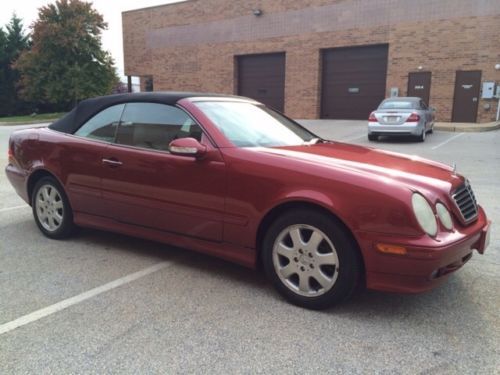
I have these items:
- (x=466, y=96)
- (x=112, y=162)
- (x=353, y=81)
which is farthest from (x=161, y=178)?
(x=353, y=81)

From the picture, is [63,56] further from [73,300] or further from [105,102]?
[73,300]

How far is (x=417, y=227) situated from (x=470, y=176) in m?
6.66

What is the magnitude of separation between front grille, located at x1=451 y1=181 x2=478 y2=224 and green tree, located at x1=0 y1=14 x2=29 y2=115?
39.7 meters

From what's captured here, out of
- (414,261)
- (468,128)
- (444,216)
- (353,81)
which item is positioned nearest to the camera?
(414,261)

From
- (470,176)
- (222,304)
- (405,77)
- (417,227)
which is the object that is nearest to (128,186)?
(222,304)

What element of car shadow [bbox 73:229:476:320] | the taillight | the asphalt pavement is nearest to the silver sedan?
the taillight

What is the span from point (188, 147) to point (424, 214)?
1.75 m

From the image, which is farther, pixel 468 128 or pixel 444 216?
pixel 468 128

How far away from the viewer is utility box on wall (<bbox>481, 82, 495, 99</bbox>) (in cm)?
1995

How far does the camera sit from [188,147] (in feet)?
11.5

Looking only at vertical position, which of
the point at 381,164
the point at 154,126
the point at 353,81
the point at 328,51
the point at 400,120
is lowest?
the point at 400,120

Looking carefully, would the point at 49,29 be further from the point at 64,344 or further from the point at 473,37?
the point at 64,344

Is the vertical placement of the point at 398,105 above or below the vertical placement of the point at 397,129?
above

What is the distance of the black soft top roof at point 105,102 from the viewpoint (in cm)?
408
